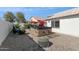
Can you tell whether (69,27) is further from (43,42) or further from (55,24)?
(43,42)

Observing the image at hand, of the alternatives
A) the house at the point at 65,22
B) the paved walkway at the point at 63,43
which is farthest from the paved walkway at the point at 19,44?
the house at the point at 65,22

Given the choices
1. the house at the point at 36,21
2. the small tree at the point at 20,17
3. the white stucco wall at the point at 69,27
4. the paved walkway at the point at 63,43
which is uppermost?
the small tree at the point at 20,17

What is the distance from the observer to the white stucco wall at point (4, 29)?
301 inches

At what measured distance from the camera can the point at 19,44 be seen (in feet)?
25.0

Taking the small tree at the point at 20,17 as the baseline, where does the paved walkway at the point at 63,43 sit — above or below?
below

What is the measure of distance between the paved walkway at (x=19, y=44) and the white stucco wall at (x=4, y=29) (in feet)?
0.38

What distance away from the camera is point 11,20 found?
7582mm

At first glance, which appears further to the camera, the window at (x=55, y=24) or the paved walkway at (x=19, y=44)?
the window at (x=55, y=24)

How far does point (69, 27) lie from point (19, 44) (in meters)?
1.49

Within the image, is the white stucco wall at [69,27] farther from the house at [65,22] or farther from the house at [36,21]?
the house at [36,21]

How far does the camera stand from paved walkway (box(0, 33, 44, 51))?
7.55 metres

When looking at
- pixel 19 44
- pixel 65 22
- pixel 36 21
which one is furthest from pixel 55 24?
pixel 19 44
